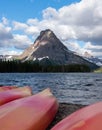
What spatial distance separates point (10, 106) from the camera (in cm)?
556

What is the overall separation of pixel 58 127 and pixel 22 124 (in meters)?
0.74

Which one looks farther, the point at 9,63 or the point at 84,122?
the point at 9,63

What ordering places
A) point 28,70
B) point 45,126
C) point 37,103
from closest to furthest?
point 45,126
point 37,103
point 28,70

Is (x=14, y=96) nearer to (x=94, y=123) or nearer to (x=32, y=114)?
(x=32, y=114)

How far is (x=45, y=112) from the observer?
558cm

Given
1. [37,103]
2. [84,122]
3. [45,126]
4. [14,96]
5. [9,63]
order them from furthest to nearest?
[9,63]
[14,96]
[37,103]
[45,126]
[84,122]

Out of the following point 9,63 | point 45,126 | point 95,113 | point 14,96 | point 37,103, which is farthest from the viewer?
point 9,63

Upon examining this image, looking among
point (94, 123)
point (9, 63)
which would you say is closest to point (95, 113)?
point (94, 123)

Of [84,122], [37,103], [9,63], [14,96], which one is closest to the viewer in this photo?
[84,122]

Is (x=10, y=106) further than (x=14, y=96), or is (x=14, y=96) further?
(x=14, y=96)

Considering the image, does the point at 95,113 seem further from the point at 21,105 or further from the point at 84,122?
the point at 21,105

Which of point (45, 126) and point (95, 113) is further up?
point (95, 113)

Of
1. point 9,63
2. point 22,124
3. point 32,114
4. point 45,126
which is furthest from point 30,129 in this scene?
point 9,63

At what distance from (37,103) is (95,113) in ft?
5.99
